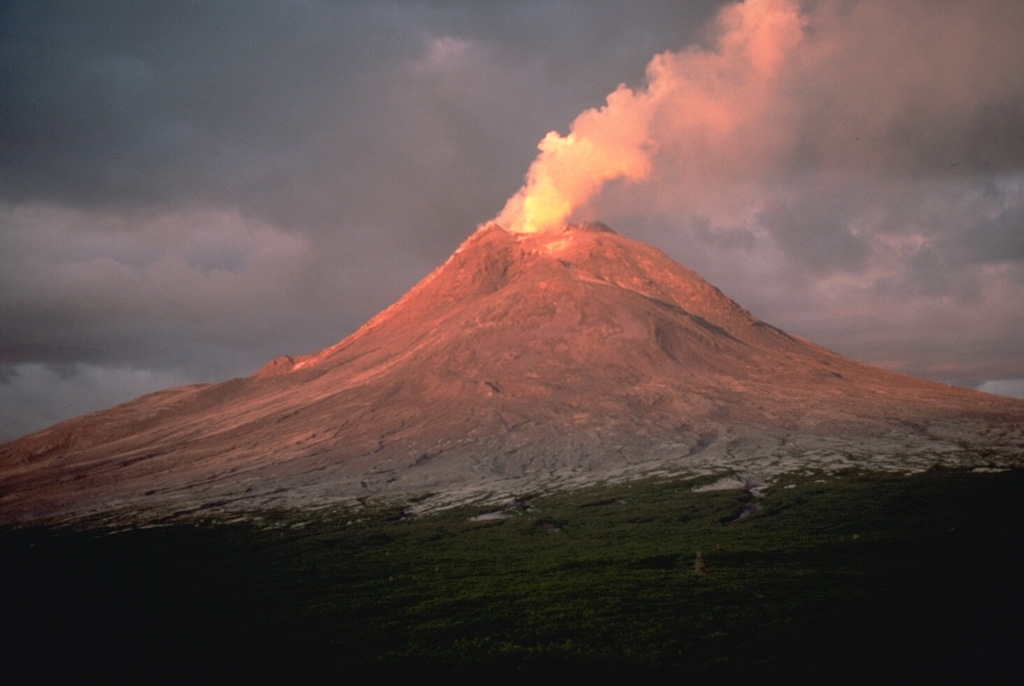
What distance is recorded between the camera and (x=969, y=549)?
2012 inches

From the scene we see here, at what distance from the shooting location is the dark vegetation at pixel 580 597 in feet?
101

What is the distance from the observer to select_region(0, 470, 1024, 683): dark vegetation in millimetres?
30875

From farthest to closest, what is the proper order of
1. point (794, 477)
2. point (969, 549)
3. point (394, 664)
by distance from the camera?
point (794, 477) < point (969, 549) < point (394, 664)

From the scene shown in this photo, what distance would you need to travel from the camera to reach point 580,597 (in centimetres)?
4478

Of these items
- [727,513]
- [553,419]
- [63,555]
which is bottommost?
[727,513]

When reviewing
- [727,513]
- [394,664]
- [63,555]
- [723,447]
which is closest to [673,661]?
[394,664]

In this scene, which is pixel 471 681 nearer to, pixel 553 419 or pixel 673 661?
pixel 673 661

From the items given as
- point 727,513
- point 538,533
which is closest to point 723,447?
point 727,513

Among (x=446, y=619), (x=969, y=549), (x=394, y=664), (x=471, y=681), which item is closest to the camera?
(x=471, y=681)

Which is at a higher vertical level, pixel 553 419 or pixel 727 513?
pixel 553 419

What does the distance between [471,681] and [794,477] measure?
11001 centimetres

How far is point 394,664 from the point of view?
109 ft

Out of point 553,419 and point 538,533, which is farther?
point 553,419

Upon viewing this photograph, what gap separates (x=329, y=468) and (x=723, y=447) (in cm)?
11154
